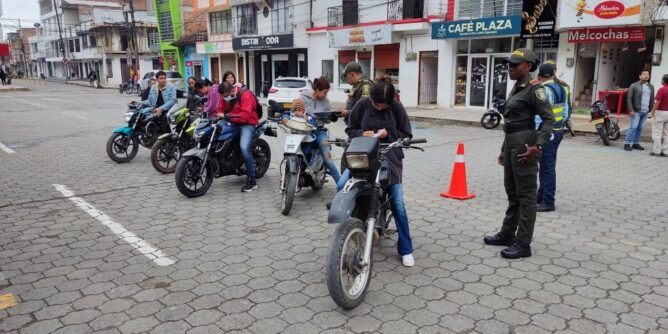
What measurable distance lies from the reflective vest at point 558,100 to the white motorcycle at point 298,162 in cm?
293

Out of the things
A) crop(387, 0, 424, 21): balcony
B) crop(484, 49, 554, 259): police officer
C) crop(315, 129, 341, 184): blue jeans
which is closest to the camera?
crop(484, 49, 554, 259): police officer

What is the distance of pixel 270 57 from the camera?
31.3 m

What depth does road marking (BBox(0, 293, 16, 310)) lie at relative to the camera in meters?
3.72

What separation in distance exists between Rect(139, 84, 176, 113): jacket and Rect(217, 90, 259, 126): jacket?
7.66ft

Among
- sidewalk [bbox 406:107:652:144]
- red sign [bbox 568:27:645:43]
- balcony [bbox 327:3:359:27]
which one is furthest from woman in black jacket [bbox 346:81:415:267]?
balcony [bbox 327:3:359:27]

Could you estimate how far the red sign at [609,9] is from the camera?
1466cm

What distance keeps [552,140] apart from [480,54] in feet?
47.6

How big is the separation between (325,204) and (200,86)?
3.76m

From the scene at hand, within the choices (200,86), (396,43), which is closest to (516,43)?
(396,43)

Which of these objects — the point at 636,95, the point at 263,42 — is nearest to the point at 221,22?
the point at 263,42

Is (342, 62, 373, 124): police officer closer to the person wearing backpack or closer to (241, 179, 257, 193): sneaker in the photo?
the person wearing backpack

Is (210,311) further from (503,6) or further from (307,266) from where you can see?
(503,6)

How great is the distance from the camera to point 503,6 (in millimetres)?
18531

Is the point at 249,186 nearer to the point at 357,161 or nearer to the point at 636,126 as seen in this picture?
the point at 357,161
